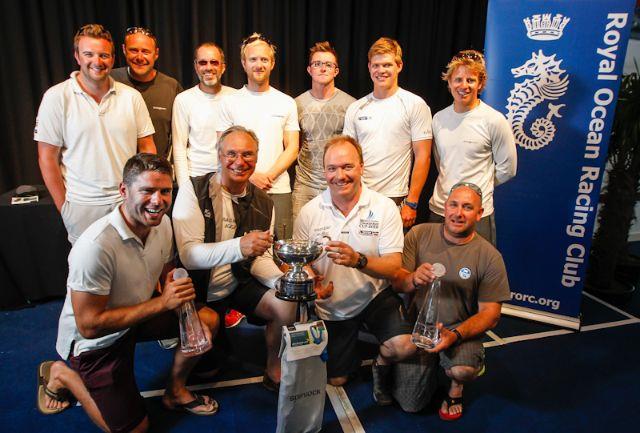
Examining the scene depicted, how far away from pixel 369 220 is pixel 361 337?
3.90ft

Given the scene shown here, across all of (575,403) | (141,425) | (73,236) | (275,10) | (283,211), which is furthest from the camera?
(275,10)

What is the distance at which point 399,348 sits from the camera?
2.35 m

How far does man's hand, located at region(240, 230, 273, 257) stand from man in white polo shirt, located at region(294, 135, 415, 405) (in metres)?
0.40

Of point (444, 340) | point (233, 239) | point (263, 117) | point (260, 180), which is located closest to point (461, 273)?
point (444, 340)

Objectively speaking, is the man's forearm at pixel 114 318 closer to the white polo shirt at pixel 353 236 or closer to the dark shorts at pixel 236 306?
the dark shorts at pixel 236 306

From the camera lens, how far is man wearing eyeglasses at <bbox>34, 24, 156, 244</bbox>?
2645mm

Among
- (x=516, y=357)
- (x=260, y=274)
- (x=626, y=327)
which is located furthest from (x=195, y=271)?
(x=626, y=327)

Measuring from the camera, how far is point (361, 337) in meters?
3.24

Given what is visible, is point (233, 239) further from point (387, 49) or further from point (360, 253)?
point (387, 49)

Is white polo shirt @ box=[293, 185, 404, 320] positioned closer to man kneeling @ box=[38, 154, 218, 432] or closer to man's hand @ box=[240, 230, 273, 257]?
man's hand @ box=[240, 230, 273, 257]

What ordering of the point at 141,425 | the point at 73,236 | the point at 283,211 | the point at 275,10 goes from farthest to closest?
the point at 275,10, the point at 283,211, the point at 73,236, the point at 141,425

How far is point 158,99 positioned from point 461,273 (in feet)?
7.83

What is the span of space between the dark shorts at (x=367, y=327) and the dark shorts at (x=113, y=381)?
1054 millimetres

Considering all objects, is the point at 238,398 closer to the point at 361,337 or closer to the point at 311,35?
the point at 361,337
